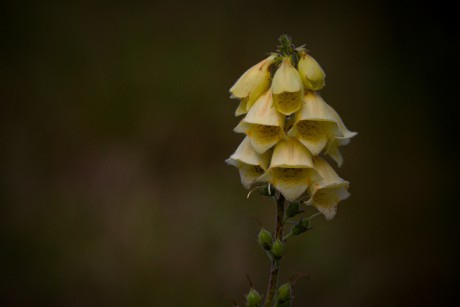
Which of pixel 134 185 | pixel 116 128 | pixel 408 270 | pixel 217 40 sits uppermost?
pixel 217 40

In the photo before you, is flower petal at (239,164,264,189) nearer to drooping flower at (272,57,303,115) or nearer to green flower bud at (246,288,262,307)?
drooping flower at (272,57,303,115)

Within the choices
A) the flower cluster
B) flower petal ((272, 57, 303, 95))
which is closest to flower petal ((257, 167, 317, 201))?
the flower cluster

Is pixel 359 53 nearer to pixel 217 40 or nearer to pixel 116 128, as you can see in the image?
pixel 217 40

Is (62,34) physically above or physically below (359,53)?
above

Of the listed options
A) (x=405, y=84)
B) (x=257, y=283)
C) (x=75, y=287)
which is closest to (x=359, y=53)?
(x=405, y=84)

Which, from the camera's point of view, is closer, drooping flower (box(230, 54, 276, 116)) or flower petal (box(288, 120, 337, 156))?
flower petal (box(288, 120, 337, 156))

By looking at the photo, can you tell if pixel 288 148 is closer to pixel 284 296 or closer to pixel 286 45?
pixel 286 45

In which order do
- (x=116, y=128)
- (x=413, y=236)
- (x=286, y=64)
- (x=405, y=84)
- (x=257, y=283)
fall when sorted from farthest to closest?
(x=405, y=84)
(x=116, y=128)
(x=413, y=236)
(x=257, y=283)
(x=286, y=64)
